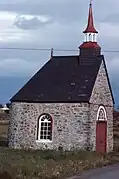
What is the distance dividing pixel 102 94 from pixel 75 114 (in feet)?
11.2

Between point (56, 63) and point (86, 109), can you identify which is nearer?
point (86, 109)

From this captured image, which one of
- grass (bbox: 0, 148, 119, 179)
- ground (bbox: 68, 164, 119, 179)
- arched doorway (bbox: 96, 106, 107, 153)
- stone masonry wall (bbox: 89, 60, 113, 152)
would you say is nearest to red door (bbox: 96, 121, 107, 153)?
arched doorway (bbox: 96, 106, 107, 153)

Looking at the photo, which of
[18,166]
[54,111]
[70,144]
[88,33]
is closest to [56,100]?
[54,111]

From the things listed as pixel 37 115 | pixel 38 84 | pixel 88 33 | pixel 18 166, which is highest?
pixel 88 33

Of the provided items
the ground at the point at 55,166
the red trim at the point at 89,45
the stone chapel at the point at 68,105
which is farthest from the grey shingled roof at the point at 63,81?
the ground at the point at 55,166

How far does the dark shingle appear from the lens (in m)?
36.2

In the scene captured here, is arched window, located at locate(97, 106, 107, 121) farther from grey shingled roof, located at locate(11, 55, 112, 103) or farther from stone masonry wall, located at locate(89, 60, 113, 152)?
grey shingled roof, located at locate(11, 55, 112, 103)

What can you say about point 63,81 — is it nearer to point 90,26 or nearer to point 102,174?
point 90,26

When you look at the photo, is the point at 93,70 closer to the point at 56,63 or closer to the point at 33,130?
the point at 56,63

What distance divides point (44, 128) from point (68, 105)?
7.97 ft

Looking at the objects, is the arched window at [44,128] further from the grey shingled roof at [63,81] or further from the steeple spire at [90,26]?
the steeple spire at [90,26]

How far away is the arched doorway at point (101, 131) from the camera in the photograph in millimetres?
37144

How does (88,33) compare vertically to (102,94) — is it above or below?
above

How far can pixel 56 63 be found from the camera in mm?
39156
